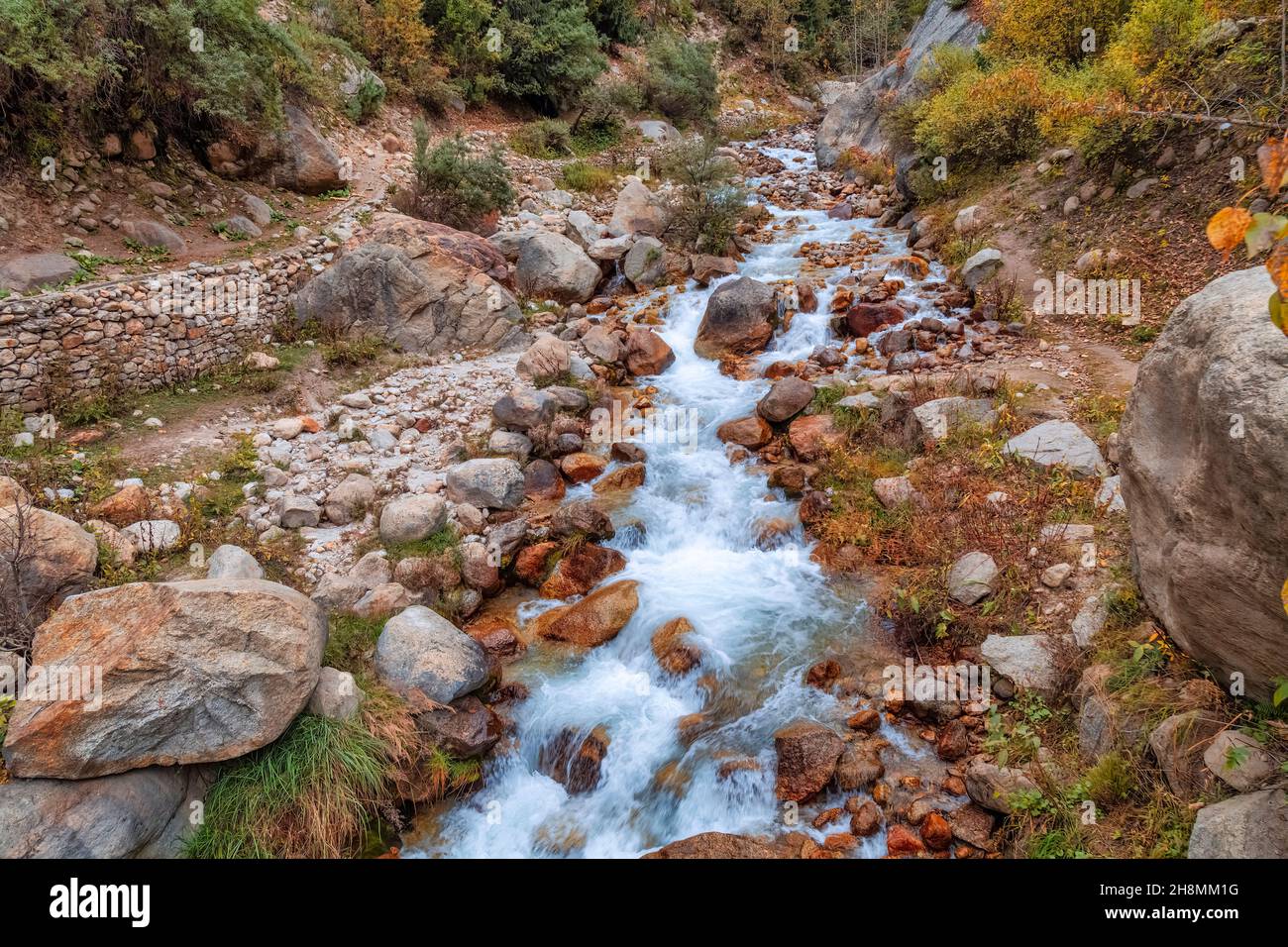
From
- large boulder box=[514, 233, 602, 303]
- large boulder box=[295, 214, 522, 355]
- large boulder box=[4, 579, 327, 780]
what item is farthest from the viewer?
large boulder box=[514, 233, 602, 303]

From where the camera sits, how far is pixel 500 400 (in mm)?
10289

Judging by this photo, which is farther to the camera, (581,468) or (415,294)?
(415,294)

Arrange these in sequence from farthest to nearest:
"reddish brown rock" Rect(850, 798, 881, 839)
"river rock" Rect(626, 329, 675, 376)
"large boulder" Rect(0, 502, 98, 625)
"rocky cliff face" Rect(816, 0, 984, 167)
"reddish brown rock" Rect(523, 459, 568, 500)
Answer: "rocky cliff face" Rect(816, 0, 984, 167), "river rock" Rect(626, 329, 675, 376), "reddish brown rock" Rect(523, 459, 568, 500), "large boulder" Rect(0, 502, 98, 625), "reddish brown rock" Rect(850, 798, 881, 839)

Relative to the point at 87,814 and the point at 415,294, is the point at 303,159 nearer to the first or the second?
the point at 415,294

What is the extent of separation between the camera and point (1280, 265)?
5.85 ft

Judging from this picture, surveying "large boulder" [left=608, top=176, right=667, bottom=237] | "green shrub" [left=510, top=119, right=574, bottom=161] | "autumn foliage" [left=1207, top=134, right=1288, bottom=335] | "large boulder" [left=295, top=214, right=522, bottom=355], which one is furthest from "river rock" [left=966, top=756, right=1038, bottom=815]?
"green shrub" [left=510, top=119, right=574, bottom=161]

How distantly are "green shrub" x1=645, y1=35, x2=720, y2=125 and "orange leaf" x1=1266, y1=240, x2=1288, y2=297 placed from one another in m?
26.6

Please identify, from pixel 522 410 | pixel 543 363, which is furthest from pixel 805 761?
pixel 543 363

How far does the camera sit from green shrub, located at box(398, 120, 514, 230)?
14.4 meters

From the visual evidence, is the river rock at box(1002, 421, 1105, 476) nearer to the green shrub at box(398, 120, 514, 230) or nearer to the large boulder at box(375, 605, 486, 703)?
the large boulder at box(375, 605, 486, 703)

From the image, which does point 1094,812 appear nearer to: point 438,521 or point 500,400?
point 438,521

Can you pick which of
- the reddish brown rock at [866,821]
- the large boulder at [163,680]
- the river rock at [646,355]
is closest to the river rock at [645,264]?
the river rock at [646,355]

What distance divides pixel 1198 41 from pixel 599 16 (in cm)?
2175

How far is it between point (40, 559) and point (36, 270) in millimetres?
5185
